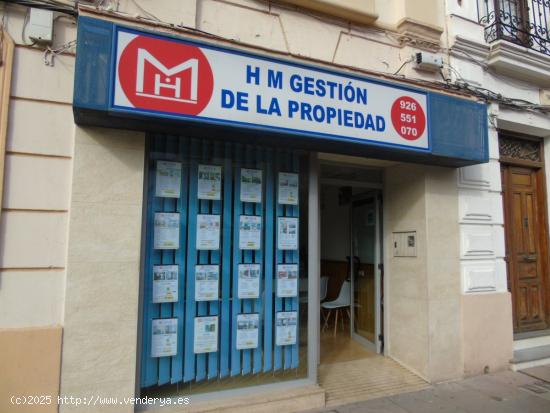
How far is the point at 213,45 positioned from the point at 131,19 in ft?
2.38

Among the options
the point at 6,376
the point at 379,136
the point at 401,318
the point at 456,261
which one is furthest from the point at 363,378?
the point at 6,376

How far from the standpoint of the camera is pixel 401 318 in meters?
4.98

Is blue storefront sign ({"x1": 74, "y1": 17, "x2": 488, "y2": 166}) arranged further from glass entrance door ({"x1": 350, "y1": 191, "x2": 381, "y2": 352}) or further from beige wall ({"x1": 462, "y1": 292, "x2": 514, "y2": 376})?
beige wall ({"x1": 462, "y1": 292, "x2": 514, "y2": 376})

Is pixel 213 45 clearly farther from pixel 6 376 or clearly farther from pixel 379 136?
pixel 6 376

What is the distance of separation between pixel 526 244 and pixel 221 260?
4.80m

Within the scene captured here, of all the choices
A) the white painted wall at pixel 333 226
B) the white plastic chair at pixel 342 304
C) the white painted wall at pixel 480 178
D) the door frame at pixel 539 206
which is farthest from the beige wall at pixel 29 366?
the door frame at pixel 539 206

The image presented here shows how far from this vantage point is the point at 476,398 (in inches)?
164

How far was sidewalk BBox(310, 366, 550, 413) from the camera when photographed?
12.8 ft

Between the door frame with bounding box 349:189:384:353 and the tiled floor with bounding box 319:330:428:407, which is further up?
the door frame with bounding box 349:189:384:353

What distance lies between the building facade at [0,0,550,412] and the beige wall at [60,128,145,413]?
0.05 feet

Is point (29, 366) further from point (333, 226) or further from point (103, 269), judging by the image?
point (333, 226)

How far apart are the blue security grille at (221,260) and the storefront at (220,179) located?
12 mm

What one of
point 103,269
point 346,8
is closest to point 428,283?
point 346,8

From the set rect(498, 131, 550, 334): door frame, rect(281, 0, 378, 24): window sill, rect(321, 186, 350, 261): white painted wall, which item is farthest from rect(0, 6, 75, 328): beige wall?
rect(498, 131, 550, 334): door frame
